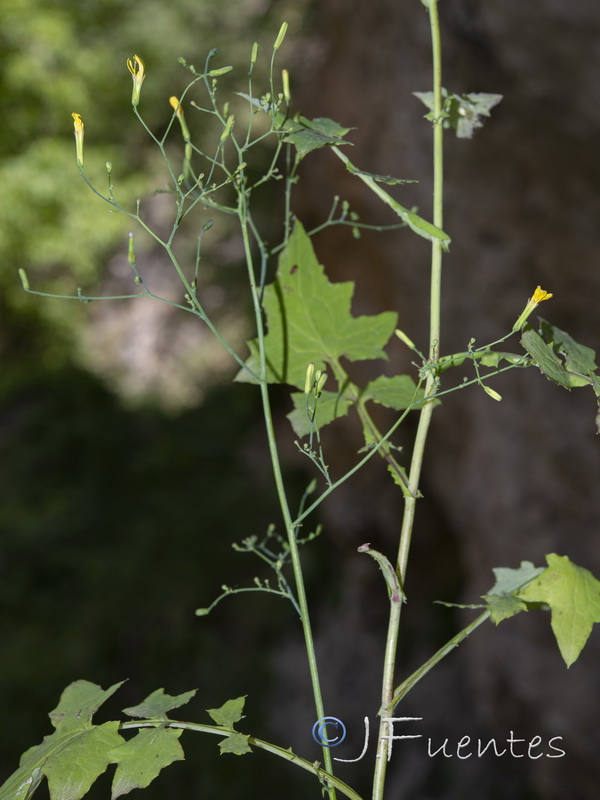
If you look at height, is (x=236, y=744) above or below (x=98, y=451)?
above

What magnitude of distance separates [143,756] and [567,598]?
0.26m

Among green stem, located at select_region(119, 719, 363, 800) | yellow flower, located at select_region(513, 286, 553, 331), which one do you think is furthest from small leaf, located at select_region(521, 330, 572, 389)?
green stem, located at select_region(119, 719, 363, 800)

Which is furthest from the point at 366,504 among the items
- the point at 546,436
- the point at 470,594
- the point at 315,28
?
the point at 315,28

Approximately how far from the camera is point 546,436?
2119 millimetres

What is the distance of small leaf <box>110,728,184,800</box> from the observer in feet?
1.35

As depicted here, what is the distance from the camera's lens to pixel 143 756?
0.42 meters

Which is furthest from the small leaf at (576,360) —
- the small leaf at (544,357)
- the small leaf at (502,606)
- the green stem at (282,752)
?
the green stem at (282,752)

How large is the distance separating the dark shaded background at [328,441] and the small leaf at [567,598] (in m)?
1.45

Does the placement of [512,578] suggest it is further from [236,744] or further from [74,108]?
[74,108]

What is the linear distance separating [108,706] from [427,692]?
139 centimetres

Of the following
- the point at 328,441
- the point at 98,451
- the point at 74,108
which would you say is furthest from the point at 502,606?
the point at 74,108

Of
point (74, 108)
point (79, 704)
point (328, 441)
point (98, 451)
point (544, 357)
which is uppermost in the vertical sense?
point (544, 357)

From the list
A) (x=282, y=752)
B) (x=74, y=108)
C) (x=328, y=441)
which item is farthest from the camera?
(x=74, y=108)

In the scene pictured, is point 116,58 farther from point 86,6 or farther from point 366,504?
point 366,504
